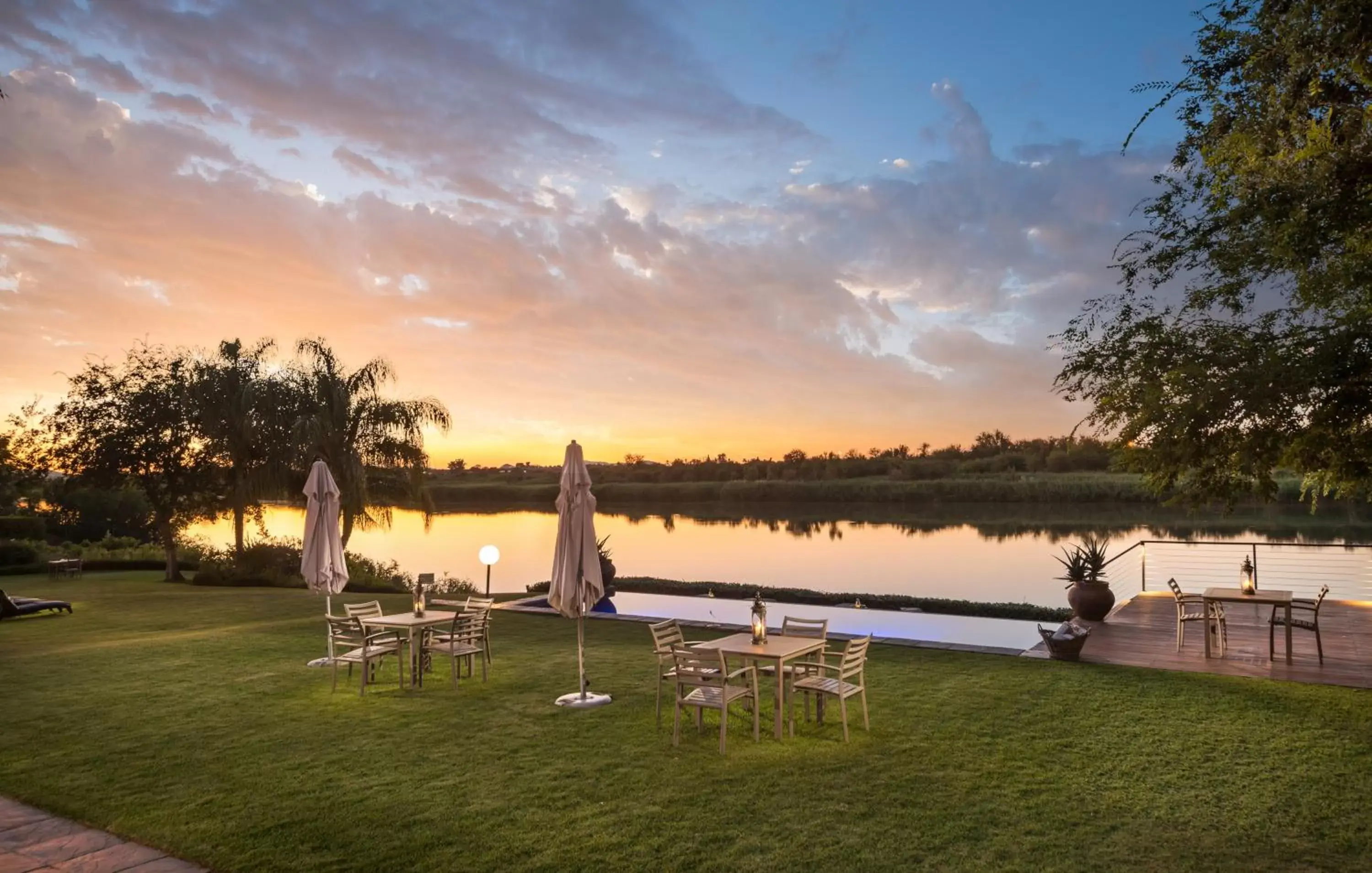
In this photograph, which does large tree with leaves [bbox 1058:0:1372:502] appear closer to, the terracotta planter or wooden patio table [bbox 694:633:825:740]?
the terracotta planter

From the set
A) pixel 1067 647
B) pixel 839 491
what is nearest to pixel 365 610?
pixel 1067 647

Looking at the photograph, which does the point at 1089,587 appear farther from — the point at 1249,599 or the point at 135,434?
the point at 135,434

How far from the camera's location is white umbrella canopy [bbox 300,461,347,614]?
9359 mm

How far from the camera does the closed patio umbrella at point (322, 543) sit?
936cm

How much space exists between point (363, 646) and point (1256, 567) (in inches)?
528

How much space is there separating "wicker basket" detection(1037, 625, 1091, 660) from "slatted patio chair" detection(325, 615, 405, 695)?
21.8ft

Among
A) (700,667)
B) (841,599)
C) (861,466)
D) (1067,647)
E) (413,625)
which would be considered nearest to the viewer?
(700,667)

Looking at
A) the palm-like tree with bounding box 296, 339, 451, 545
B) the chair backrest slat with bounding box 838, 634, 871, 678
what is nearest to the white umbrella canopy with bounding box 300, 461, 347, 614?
the chair backrest slat with bounding box 838, 634, 871, 678

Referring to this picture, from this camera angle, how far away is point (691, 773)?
17.9 feet

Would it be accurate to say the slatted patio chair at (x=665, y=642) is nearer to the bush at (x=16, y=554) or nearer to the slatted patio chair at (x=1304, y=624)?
the slatted patio chair at (x=1304, y=624)

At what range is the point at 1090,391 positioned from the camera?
9562mm

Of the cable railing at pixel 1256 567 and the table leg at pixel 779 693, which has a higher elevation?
the table leg at pixel 779 693

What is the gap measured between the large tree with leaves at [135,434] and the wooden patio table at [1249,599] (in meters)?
22.6

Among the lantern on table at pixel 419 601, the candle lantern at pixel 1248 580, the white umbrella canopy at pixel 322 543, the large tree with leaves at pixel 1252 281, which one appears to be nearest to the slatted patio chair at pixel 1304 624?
the candle lantern at pixel 1248 580
